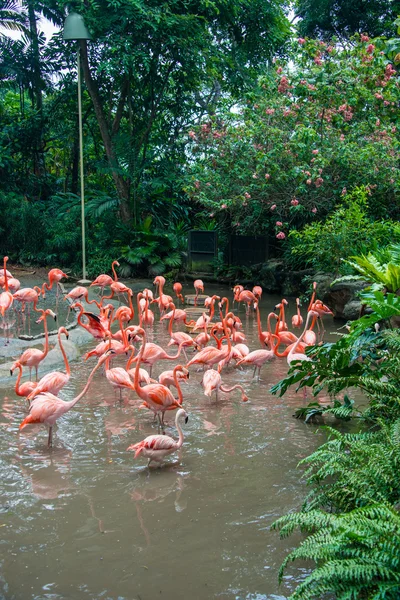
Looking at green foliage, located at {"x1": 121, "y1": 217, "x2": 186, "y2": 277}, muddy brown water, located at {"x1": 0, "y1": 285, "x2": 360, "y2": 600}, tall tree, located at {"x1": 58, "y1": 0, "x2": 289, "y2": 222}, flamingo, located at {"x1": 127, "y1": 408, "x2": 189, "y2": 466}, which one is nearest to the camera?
muddy brown water, located at {"x1": 0, "y1": 285, "x2": 360, "y2": 600}

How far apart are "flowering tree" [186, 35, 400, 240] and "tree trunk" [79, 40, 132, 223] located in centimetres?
321

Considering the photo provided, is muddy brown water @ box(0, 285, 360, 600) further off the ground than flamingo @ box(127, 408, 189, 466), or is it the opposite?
flamingo @ box(127, 408, 189, 466)

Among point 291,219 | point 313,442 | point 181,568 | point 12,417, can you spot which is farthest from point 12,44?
point 181,568

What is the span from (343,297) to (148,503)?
6660 millimetres

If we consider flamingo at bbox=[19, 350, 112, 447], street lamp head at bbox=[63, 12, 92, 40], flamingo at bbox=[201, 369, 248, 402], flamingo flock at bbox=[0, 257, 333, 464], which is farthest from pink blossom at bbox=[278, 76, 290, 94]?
flamingo at bbox=[19, 350, 112, 447]

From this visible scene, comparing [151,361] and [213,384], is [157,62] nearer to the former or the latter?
[151,361]

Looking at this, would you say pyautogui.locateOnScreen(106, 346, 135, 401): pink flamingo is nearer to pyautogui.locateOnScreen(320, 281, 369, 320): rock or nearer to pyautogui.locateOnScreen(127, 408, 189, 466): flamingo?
pyautogui.locateOnScreen(127, 408, 189, 466): flamingo

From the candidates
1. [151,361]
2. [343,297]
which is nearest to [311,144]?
[343,297]

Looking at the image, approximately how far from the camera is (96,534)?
3.73m

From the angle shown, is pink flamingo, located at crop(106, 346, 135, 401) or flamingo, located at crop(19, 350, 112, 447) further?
pink flamingo, located at crop(106, 346, 135, 401)

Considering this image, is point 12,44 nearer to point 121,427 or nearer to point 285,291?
point 285,291

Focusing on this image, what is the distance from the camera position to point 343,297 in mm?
10133

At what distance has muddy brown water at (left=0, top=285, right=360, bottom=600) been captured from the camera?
10.7 feet

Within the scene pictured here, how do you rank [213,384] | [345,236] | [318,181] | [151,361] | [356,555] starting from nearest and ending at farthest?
[356,555]
[213,384]
[151,361]
[345,236]
[318,181]
